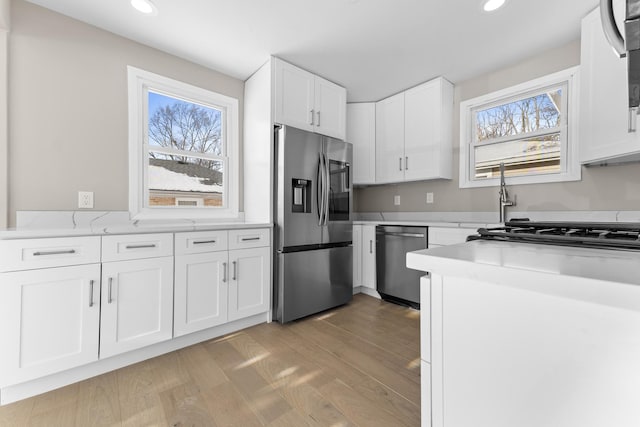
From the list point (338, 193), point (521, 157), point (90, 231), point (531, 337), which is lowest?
point (531, 337)

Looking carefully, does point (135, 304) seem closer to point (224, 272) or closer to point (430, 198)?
point (224, 272)

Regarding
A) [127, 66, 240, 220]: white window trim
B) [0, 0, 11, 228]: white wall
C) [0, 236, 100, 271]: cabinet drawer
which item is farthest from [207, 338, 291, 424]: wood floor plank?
[0, 0, 11, 228]: white wall

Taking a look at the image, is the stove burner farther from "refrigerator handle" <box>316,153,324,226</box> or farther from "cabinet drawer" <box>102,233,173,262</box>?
"cabinet drawer" <box>102,233,173,262</box>

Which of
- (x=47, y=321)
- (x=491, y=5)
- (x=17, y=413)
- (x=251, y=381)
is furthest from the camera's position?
(x=491, y=5)

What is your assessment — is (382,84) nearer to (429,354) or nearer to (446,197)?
(446,197)

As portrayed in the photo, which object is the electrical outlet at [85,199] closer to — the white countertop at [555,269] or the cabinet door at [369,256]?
the white countertop at [555,269]

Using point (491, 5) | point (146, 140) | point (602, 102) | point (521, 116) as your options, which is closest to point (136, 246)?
point (146, 140)

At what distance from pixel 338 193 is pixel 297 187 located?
19.6 inches

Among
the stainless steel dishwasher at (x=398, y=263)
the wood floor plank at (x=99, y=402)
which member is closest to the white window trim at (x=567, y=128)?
the stainless steel dishwasher at (x=398, y=263)

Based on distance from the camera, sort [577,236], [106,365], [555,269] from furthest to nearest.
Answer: [106,365], [577,236], [555,269]

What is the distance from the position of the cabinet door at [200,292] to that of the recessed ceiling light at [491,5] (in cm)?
259

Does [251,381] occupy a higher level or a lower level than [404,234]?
lower

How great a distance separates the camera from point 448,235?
2.40 meters

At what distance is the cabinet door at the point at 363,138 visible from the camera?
3.39 m
